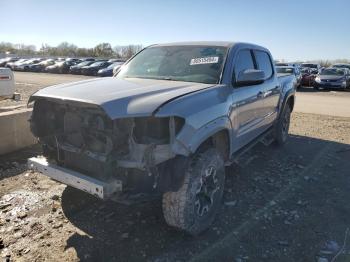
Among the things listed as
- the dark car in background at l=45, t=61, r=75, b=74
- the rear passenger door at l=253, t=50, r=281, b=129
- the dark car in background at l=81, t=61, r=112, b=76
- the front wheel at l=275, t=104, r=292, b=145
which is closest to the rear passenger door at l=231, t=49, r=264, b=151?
the rear passenger door at l=253, t=50, r=281, b=129

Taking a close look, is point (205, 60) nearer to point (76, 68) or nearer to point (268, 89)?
point (268, 89)

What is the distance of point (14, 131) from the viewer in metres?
6.26

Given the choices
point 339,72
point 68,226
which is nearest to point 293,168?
point 68,226

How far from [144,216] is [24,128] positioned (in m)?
3.29

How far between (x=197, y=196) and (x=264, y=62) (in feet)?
10.3

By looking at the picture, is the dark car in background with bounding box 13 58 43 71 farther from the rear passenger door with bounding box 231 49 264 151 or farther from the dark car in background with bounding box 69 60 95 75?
the rear passenger door with bounding box 231 49 264 151

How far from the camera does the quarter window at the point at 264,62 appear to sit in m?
5.71

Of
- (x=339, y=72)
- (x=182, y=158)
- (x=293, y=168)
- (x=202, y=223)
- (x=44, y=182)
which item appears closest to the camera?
(x=182, y=158)

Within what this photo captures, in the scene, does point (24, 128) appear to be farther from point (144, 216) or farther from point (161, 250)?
point (161, 250)

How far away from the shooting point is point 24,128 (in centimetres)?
643

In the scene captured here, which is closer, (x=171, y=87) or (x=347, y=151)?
(x=171, y=87)

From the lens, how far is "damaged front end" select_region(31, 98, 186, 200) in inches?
128

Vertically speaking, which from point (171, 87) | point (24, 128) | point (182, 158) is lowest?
point (24, 128)

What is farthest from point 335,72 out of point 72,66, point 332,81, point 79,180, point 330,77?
point 72,66
